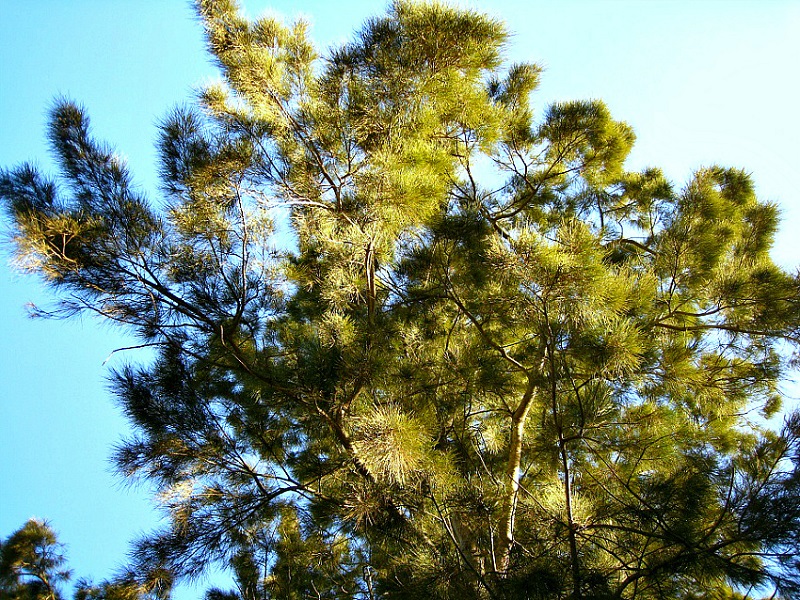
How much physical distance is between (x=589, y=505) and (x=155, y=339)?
1.82 meters

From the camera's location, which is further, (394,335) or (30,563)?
(30,563)

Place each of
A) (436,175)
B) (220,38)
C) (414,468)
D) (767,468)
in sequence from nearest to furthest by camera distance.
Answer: (767,468) → (414,468) → (436,175) → (220,38)

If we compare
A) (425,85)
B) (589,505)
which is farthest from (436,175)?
(589,505)

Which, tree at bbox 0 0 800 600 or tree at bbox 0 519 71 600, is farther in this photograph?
tree at bbox 0 519 71 600

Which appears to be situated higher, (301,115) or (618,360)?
(301,115)

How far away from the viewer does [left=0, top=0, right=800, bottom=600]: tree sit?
1.89 m

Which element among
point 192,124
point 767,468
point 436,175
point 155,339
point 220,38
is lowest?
point 767,468

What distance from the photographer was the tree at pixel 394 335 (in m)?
1.89

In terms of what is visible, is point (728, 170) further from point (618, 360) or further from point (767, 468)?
point (767, 468)

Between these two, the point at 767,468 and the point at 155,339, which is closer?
the point at 767,468

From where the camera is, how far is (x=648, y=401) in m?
2.53

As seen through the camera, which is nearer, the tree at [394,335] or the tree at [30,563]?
the tree at [394,335]

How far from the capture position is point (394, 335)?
232 cm

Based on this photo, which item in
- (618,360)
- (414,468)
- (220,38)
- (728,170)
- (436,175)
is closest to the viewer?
(414,468)
